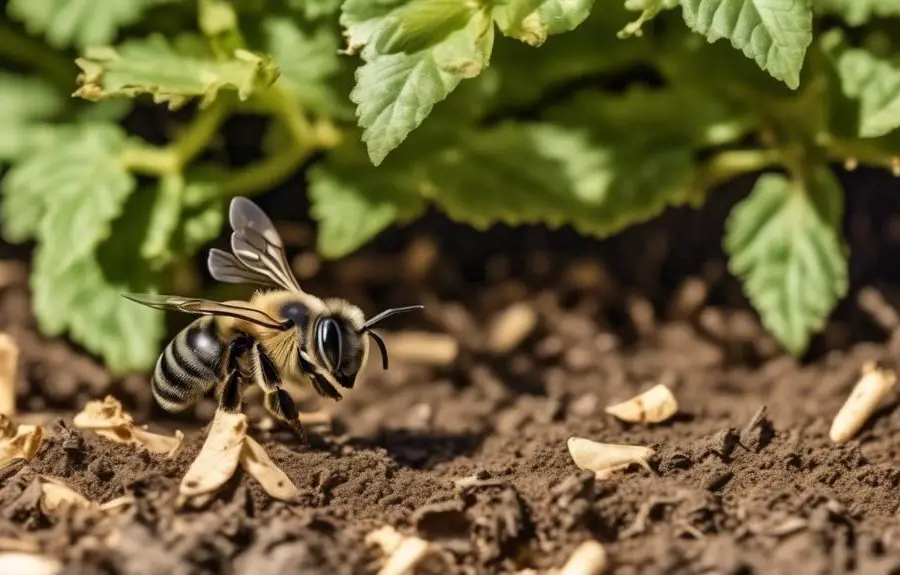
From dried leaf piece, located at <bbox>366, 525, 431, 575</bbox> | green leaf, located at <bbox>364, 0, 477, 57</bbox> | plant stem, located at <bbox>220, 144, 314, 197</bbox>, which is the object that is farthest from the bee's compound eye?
plant stem, located at <bbox>220, 144, 314, 197</bbox>

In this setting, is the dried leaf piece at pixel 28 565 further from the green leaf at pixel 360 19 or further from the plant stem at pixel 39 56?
the plant stem at pixel 39 56

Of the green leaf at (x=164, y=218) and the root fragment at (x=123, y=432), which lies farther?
the green leaf at (x=164, y=218)

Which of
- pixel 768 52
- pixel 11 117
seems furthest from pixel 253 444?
pixel 11 117

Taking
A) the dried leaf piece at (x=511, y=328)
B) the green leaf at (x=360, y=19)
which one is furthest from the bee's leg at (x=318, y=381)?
the dried leaf piece at (x=511, y=328)

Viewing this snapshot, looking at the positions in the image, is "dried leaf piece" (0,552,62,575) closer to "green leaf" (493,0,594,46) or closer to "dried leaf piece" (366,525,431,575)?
"dried leaf piece" (366,525,431,575)

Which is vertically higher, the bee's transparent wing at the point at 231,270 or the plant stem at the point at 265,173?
the bee's transparent wing at the point at 231,270

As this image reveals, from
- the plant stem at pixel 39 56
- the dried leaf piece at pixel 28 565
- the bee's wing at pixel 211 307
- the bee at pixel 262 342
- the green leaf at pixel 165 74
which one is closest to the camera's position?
the dried leaf piece at pixel 28 565
